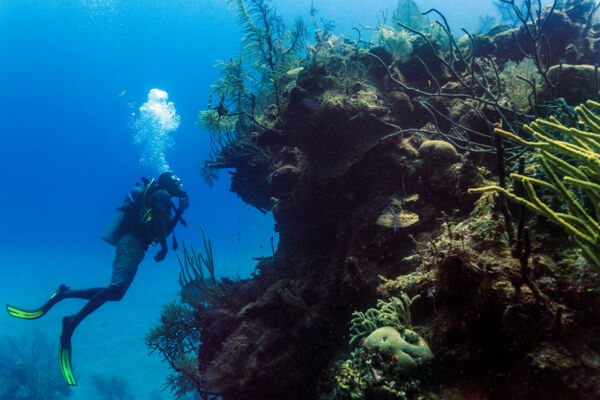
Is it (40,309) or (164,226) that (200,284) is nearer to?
(164,226)

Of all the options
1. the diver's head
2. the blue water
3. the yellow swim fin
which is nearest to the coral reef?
the diver's head

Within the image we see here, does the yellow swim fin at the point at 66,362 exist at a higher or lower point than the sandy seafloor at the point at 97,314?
lower

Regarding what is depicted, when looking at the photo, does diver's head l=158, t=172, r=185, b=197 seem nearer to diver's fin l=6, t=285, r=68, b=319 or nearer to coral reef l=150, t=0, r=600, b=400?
coral reef l=150, t=0, r=600, b=400

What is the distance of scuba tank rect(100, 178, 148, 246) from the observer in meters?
8.21

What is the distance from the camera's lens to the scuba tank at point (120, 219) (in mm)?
8211

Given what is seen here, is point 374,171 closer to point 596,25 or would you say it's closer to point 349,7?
point 596,25

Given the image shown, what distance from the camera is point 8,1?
58.3 metres

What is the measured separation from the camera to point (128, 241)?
8.02m

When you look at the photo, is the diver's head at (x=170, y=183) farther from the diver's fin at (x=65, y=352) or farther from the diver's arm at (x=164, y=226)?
the diver's fin at (x=65, y=352)

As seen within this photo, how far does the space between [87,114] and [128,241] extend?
335ft

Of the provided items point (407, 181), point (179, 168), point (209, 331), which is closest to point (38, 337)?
point (209, 331)

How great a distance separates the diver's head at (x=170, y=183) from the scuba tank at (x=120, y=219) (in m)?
0.34

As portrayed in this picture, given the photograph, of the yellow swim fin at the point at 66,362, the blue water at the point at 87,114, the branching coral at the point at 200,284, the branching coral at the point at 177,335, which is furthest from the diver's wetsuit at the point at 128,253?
the blue water at the point at 87,114

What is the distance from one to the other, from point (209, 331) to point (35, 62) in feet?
322
